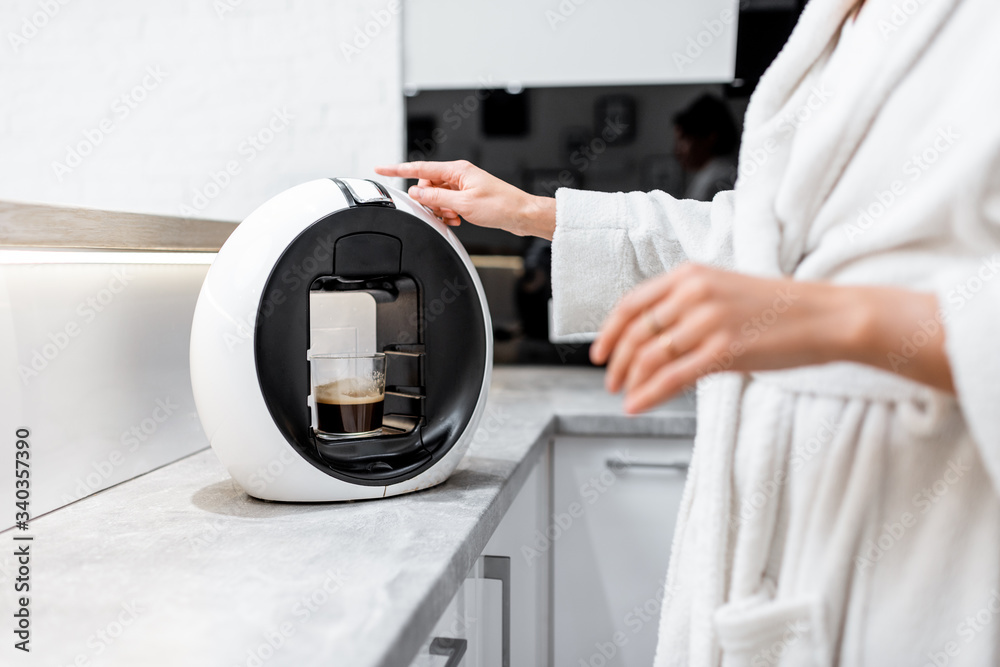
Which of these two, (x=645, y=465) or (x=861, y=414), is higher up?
(x=861, y=414)

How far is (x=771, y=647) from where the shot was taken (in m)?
0.56

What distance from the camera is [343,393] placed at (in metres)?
0.84

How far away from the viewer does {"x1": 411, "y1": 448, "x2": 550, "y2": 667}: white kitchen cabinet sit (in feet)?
2.30

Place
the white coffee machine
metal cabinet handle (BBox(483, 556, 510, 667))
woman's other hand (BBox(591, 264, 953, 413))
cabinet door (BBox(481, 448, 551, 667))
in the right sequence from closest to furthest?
1. woman's other hand (BBox(591, 264, 953, 413))
2. the white coffee machine
3. metal cabinet handle (BBox(483, 556, 510, 667))
4. cabinet door (BBox(481, 448, 551, 667))

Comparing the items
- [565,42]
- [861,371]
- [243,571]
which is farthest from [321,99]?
[861,371]

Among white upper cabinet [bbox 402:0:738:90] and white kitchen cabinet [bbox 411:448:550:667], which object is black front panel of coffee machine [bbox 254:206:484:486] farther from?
white upper cabinet [bbox 402:0:738:90]

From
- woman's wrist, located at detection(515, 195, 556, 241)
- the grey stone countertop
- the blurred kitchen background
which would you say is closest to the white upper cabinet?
the blurred kitchen background

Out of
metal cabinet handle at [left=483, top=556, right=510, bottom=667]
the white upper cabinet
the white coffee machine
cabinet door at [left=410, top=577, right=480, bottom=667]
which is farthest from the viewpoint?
the white upper cabinet

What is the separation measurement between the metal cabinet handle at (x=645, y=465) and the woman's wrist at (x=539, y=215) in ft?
1.84

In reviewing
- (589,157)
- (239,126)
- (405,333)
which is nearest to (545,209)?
(405,333)

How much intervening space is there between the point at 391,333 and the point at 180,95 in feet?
4.05

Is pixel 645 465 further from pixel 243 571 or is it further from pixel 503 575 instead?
pixel 243 571

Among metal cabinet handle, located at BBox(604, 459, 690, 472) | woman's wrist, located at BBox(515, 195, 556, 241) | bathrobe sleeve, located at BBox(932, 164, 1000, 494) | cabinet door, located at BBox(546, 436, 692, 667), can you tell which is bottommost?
cabinet door, located at BBox(546, 436, 692, 667)

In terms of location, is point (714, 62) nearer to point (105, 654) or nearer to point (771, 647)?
point (771, 647)
